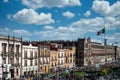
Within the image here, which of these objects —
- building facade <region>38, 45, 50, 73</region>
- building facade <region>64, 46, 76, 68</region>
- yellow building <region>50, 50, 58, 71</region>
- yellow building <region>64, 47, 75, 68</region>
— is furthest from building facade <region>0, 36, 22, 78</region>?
building facade <region>64, 46, 76, 68</region>

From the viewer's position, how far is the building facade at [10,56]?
53.8 m

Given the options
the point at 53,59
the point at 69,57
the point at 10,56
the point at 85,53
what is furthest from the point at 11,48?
the point at 85,53

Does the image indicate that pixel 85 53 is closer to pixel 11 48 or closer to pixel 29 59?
pixel 29 59

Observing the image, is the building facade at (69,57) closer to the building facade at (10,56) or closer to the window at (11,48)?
the building facade at (10,56)

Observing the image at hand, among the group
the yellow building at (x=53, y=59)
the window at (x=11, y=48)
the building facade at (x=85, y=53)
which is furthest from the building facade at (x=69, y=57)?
the window at (x=11, y=48)

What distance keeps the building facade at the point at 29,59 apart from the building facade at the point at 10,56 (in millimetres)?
1920

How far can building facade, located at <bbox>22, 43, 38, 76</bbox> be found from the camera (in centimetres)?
6304

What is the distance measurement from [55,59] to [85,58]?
930 inches

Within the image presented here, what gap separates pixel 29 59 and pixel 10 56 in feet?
29.4

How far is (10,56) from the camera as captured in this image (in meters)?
57.0

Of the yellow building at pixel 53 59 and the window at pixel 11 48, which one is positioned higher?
the window at pixel 11 48

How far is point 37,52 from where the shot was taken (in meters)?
70.0

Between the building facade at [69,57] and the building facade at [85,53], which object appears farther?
the building facade at [85,53]

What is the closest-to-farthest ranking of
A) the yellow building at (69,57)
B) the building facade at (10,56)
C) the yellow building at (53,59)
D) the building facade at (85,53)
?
the building facade at (10,56) → the yellow building at (53,59) → the yellow building at (69,57) → the building facade at (85,53)
